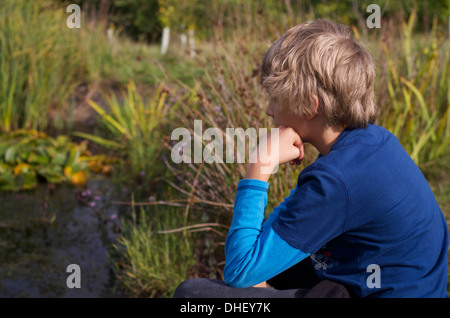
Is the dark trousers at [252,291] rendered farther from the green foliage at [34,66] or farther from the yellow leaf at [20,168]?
the green foliage at [34,66]

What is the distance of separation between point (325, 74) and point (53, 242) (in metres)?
2.61

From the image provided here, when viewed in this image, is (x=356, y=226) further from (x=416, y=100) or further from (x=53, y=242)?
(x=416, y=100)

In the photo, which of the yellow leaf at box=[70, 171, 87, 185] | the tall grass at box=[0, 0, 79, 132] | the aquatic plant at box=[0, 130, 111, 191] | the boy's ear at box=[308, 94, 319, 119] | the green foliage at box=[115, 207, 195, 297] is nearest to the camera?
the boy's ear at box=[308, 94, 319, 119]

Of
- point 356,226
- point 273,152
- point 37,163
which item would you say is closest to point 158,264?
point 273,152

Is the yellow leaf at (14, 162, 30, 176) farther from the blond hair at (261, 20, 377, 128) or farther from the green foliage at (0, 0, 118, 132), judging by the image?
the blond hair at (261, 20, 377, 128)

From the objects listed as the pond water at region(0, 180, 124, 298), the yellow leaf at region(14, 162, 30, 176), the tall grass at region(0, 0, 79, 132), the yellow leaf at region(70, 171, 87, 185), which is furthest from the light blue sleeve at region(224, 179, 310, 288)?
the tall grass at region(0, 0, 79, 132)

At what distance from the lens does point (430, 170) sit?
13.7 feet

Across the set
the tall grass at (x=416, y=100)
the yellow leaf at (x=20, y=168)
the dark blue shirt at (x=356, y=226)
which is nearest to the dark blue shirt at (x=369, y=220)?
the dark blue shirt at (x=356, y=226)

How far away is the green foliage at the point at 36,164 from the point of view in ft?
13.9

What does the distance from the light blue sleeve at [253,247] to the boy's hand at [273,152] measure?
0.04 metres

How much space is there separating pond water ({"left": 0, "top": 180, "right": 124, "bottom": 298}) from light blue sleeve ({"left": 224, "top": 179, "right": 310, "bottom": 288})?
63.9 inches

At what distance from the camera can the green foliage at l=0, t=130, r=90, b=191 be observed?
4227 millimetres

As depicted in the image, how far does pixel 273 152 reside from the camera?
1.50 meters

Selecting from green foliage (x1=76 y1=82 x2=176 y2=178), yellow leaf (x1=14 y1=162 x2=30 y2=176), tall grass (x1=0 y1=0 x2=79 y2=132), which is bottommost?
yellow leaf (x1=14 y1=162 x2=30 y2=176)
